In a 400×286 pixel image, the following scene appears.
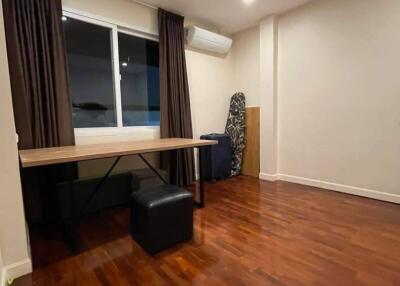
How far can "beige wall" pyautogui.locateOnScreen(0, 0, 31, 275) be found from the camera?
1.43 meters

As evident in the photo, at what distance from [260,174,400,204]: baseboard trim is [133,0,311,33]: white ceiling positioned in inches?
101

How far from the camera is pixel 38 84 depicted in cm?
232

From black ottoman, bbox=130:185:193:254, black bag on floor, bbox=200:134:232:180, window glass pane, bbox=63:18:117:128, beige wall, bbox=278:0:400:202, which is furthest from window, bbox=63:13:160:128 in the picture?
beige wall, bbox=278:0:400:202

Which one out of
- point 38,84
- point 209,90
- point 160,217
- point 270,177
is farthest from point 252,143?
point 38,84

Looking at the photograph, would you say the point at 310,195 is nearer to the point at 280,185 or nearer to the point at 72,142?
the point at 280,185

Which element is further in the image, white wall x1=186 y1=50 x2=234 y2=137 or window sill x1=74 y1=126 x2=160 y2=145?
white wall x1=186 y1=50 x2=234 y2=137

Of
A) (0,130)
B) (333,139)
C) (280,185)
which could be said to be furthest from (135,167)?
(333,139)

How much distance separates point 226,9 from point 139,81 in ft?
5.41

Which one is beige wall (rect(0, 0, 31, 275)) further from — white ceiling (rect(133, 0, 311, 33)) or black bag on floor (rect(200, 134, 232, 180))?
black bag on floor (rect(200, 134, 232, 180))

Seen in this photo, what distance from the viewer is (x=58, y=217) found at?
96.8 inches

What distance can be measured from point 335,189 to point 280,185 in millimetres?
732

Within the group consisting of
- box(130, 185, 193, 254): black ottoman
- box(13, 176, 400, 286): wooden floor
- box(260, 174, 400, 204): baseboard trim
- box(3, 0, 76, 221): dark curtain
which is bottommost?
box(13, 176, 400, 286): wooden floor

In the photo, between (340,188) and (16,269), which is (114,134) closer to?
(16,269)

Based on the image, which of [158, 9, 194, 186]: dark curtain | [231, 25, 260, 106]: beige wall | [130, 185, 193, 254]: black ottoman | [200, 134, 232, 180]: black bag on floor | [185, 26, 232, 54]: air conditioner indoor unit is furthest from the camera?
[231, 25, 260, 106]: beige wall
